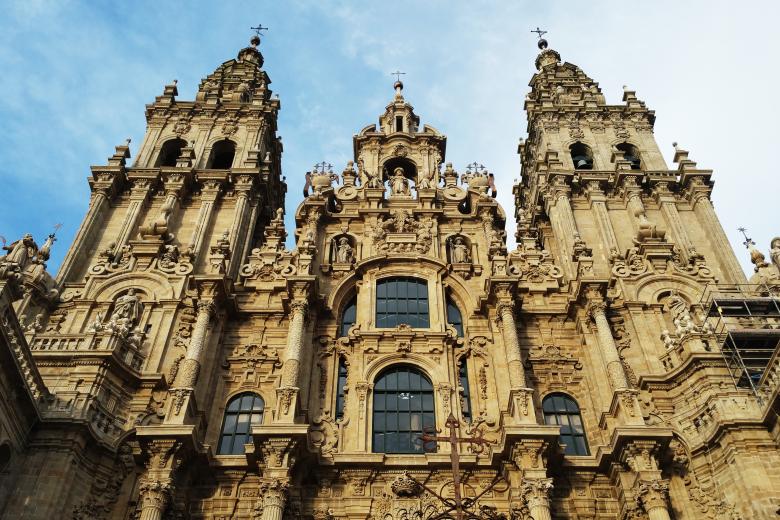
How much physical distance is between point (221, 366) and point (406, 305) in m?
5.34

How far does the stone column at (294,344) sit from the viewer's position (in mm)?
17875

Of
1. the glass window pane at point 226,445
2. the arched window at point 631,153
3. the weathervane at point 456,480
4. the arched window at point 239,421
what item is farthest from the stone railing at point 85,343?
the arched window at point 631,153

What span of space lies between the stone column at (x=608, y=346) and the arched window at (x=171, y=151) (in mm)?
15898

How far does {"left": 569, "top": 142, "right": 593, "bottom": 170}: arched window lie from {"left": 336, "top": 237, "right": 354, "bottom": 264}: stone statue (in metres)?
9.67

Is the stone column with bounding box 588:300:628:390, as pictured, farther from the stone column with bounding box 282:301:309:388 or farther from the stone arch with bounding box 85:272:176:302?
the stone arch with bounding box 85:272:176:302

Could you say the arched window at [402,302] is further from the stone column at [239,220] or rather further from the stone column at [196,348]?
the stone column at [196,348]

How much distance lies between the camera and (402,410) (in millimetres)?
18500

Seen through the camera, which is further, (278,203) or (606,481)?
(278,203)

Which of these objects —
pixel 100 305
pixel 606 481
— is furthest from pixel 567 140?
pixel 100 305

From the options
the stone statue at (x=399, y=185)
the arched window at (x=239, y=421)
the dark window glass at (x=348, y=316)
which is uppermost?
the stone statue at (x=399, y=185)

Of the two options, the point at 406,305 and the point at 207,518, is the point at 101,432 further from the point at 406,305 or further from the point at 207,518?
the point at 406,305

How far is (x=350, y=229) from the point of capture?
24.0m

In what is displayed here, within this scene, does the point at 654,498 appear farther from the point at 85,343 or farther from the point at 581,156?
the point at 581,156

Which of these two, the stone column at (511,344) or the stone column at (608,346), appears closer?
the stone column at (608,346)
